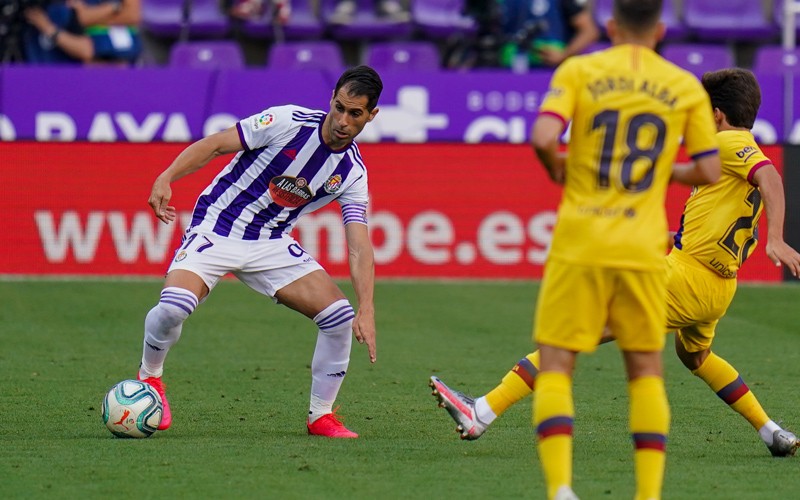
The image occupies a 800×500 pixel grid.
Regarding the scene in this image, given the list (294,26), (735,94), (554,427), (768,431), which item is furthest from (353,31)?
(554,427)

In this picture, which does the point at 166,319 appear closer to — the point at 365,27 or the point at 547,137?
the point at 547,137

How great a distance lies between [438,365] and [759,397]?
2086 mm

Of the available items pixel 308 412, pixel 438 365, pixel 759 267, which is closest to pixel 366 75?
pixel 308 412

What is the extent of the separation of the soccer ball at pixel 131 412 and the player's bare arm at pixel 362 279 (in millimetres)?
1022

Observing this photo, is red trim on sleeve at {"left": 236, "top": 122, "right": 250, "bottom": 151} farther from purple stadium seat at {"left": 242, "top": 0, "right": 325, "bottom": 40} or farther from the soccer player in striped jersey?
purple stadium seat at {"left": 242, "top": 0, "right": 325, "bottom": 40}

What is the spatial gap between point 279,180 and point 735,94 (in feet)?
7.18

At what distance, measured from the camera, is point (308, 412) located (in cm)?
693

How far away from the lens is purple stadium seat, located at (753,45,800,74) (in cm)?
1550

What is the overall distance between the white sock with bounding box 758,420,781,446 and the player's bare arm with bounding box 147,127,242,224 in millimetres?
2767

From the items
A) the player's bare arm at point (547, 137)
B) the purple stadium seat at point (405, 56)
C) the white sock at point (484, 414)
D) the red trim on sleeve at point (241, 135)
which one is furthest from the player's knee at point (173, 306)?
the purple stadium seat at point (405, 56)

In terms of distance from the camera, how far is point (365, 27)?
1644 cm

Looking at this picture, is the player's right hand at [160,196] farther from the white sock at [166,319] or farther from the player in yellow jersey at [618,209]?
the player in yellow jersey at [618,209]

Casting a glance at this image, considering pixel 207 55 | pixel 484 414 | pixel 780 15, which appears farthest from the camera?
pixel 780 15

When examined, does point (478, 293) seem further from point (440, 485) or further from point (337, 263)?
point (440, 485)
